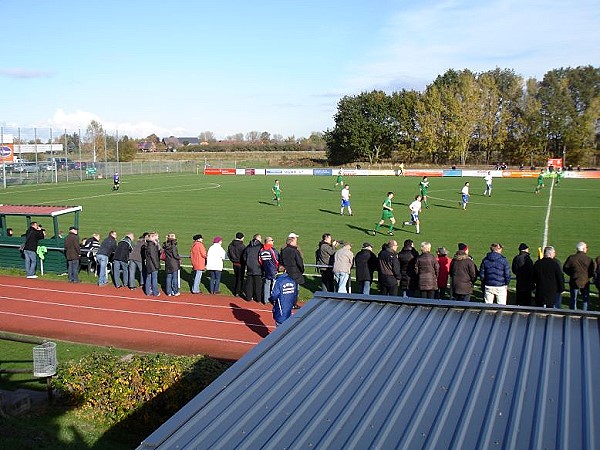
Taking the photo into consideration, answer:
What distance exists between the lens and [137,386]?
868cm

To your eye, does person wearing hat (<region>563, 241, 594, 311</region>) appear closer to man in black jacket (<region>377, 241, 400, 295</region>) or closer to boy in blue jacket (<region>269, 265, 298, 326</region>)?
man in black jacket (<region>377, 241, 400, 295</region>)

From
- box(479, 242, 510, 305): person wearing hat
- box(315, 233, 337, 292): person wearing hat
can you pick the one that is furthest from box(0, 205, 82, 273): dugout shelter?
box(479, 242, 510, 305): person wearing hat

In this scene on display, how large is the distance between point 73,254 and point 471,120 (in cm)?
7610

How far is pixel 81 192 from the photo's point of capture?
45.9 meters

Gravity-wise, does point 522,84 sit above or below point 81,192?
above

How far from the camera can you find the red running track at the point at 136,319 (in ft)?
41.9

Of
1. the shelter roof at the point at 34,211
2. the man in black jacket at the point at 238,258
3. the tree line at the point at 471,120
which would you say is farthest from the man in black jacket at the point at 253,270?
the tree line at the point at 471,120

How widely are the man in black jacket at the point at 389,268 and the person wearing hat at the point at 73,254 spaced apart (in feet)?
29.5

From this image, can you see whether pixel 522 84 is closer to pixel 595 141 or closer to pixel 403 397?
pixel 595 141

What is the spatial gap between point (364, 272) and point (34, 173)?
51.4 metres

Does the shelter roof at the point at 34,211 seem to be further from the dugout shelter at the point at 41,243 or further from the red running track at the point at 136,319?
the red running track at the point at 136,319

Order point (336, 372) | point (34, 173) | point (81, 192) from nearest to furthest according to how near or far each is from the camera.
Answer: point (336, 372) < point (81, 192) < point (34, 173)

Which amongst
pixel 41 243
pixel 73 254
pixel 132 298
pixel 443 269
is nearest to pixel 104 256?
pixel 73 254

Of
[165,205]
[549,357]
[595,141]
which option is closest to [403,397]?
[549,357]
